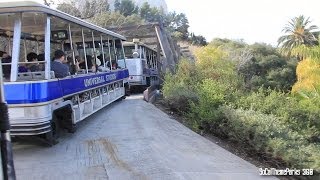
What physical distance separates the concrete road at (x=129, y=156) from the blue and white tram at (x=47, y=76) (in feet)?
1.45

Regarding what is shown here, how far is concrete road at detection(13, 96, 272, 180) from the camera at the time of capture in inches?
250

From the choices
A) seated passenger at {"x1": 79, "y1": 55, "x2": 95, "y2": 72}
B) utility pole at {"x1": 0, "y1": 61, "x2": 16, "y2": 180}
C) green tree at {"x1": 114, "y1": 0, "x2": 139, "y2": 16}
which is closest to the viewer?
utility pole at {"x1": 0, "y1": 61, "x2": 16, "y2": 180}

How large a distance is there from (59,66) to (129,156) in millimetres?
2505

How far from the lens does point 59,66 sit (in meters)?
8.55

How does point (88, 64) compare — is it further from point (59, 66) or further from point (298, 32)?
point (298, 32)

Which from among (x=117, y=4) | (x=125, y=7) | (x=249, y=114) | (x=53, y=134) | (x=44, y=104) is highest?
(x=117, y=4)

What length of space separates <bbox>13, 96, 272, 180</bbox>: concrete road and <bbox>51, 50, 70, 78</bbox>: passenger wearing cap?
1332mm

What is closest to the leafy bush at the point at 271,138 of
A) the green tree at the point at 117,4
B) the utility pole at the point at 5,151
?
the utility pole at the point at 5,151

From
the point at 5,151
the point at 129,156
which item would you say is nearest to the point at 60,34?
the point at 129,156

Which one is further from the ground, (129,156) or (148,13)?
(148,13)

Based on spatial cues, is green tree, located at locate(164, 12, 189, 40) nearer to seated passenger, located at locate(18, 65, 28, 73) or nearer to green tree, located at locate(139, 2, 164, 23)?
green tree, located at locate(139, 2, 164, 23)

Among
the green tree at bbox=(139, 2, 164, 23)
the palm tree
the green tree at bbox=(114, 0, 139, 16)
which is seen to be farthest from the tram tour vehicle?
the green tree at bbox=(139, 2, 164, 23)

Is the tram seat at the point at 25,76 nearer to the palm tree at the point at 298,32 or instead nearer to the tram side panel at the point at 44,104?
the tram side panel at the point at 44,104

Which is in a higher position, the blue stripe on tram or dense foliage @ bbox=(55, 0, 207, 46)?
dense foliage @ bbox=(55, 0, 207, 46)
